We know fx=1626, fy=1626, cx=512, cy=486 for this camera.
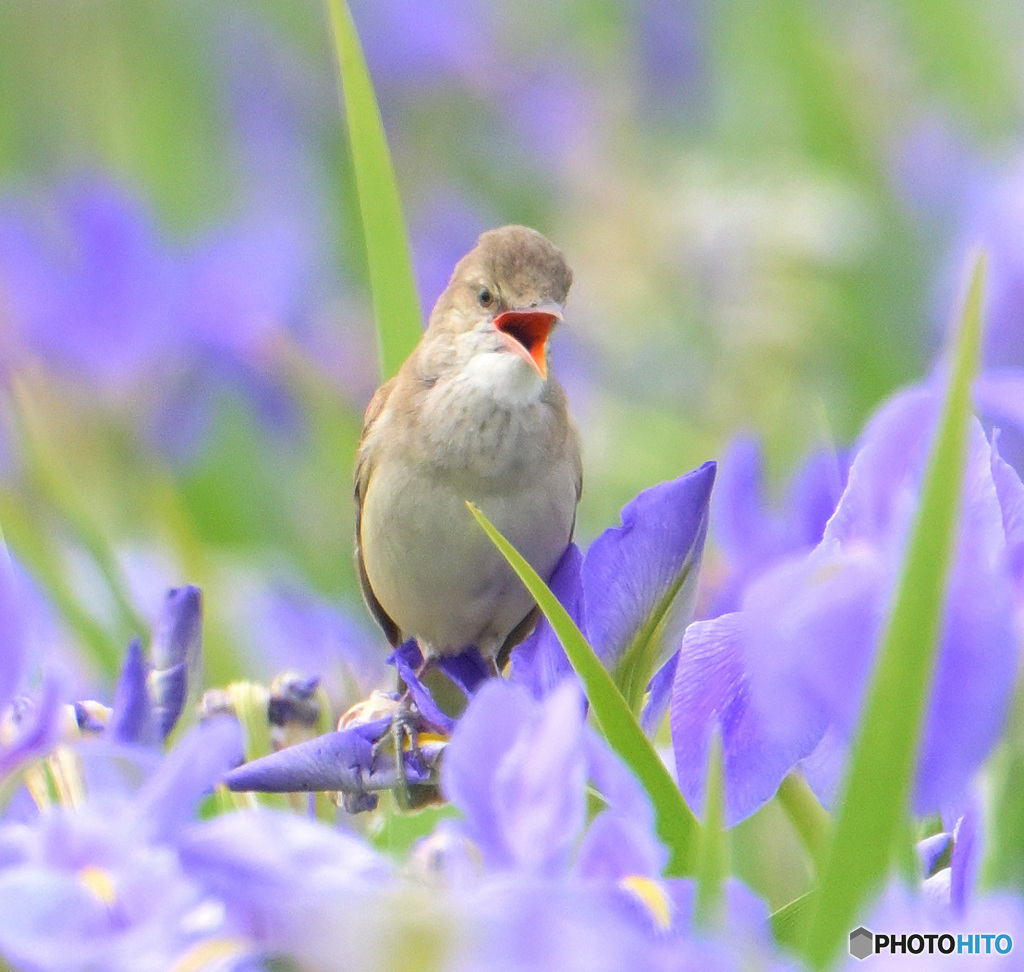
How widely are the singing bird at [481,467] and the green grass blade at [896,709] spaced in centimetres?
85

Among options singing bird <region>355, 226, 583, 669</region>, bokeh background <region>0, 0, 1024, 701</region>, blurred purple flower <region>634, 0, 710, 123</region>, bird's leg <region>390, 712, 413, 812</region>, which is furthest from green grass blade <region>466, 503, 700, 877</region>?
blurred purple flower <region>634, 0, 710, 123</region>

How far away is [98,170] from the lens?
2.71m

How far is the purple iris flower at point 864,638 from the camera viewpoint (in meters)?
0.45

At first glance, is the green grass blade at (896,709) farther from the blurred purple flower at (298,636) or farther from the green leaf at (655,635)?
the blurred purple flower at (298,636)

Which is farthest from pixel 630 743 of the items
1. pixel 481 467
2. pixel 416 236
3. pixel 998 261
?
pixel 416 236

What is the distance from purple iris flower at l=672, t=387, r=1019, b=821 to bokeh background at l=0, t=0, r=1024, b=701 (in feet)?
2.05

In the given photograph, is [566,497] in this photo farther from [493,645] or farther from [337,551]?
[337,551]

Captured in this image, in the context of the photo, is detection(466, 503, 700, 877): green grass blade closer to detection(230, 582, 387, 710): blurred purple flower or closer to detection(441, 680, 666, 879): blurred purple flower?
detection(441, 680, 666, 879): blurred purple flower

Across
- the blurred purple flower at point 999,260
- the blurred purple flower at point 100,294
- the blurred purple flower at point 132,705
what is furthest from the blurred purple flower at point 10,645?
the blurred purple flower at point 100,294

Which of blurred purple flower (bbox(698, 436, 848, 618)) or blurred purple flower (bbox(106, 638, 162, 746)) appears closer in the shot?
blurred purple flower (bbox(106, 638, 162, 746))

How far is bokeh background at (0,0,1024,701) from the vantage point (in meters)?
1.79

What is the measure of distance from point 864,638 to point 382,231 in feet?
1.50

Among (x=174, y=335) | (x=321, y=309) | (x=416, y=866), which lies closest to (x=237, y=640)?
(x=174, y=335)

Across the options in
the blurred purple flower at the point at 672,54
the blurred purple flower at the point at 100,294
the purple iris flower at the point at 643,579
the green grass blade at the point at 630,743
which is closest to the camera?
the green grass blade at the point at 630,743
